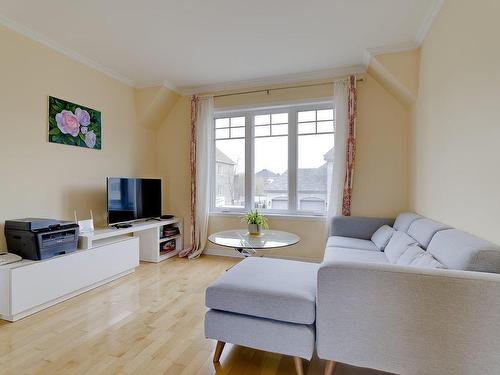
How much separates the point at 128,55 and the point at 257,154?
82.4 inches

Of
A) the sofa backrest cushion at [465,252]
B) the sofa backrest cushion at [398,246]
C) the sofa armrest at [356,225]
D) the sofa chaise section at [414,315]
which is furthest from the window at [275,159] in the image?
the sofa chaise section at [414,315]

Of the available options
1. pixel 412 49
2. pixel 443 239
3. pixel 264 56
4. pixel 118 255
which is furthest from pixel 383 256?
pixel 118 255

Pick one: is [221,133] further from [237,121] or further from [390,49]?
[390,49]

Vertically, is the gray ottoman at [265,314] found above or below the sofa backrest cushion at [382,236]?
below

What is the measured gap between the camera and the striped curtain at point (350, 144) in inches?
136

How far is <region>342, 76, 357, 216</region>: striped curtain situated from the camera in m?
3.46

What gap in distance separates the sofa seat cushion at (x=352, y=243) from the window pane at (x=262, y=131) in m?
1.85

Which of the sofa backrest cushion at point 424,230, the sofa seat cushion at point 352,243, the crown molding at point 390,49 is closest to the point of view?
the sofa backrest cushion at point 424,230

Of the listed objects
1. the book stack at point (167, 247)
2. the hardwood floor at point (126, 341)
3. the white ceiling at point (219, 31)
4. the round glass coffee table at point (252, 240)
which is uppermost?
the white ceiling at point (219, 31)

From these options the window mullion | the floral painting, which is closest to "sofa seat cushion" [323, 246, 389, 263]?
the window mullion

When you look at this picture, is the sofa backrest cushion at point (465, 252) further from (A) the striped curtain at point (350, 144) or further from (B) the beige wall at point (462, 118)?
(A) the striped curtain at point (350, 144)

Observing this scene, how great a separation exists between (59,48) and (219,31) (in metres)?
1.79

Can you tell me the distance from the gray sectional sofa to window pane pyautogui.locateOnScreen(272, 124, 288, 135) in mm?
2613

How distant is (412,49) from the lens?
2.96 metres
